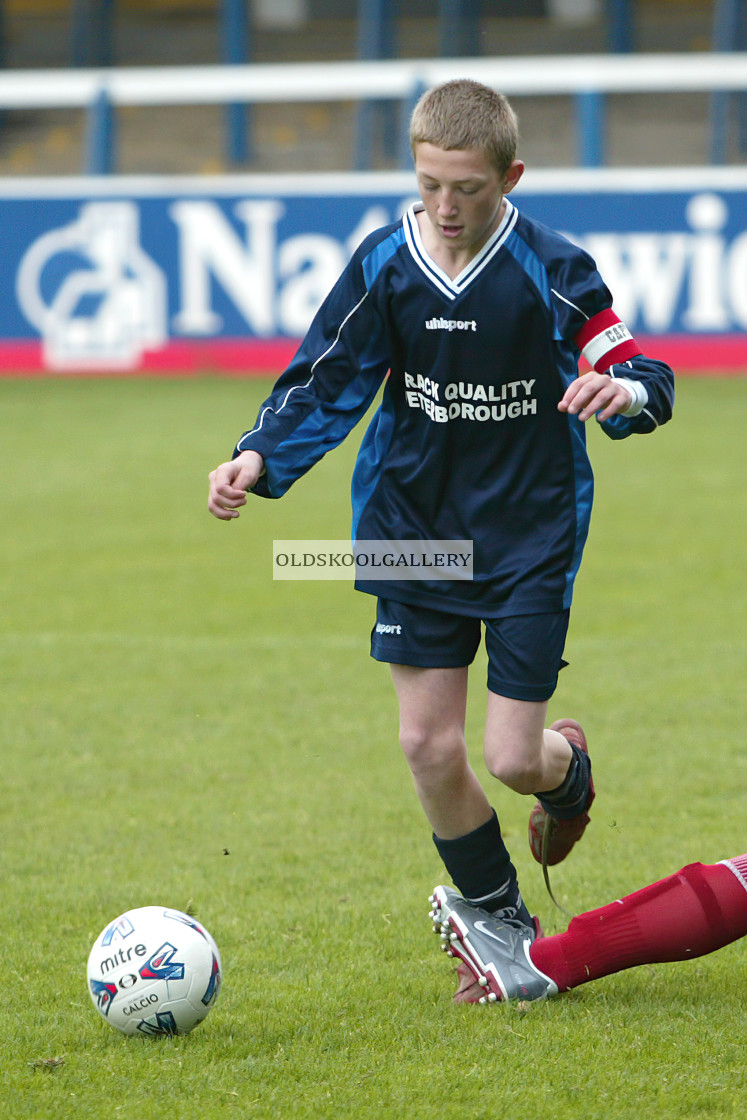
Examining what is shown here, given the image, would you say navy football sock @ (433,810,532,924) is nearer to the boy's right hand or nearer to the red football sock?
the red football sock

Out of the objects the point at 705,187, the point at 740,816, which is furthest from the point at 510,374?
the point at 705,187

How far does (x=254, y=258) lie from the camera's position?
13.8 metres

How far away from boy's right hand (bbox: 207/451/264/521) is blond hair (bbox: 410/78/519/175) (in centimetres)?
70

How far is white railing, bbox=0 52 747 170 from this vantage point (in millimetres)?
15234

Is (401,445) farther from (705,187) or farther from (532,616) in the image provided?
(705,187)

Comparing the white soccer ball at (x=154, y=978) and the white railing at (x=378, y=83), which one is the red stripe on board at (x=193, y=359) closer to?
the white railing at (x=378, y=83)

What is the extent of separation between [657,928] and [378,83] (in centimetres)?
1424

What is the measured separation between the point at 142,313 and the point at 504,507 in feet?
38.2

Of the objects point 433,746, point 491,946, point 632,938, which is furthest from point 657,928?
point 433,746

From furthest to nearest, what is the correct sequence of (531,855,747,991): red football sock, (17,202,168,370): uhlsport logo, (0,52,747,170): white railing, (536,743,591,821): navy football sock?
(0,52,747,170): white railing, (17,202,168,370): uhlsport logo, (536,743,591,821): navy football sock, (531,855,747,991): red football sock

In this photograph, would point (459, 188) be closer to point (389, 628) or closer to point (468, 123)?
point (468, 123)

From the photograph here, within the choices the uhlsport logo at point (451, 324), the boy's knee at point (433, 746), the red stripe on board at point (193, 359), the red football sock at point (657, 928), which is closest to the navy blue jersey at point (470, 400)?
the uhlsport logo at point (451, 324)

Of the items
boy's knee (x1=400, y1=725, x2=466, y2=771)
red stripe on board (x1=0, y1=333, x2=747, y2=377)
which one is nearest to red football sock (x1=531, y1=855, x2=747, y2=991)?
boy's knee (x1=400, y1=725, x2=466, y2=771)

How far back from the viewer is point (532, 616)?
9.78 ft
